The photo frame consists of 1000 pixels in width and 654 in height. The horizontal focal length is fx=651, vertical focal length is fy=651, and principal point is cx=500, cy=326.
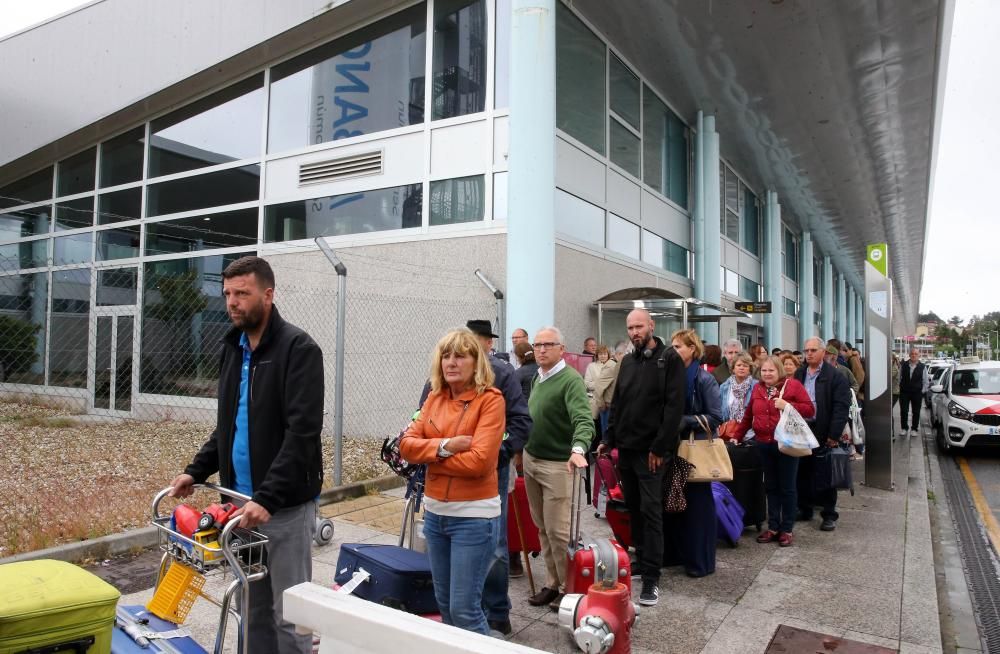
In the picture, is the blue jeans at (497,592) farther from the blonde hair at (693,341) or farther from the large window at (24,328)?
the large window at (24,328)

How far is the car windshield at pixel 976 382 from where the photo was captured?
41.5 feet

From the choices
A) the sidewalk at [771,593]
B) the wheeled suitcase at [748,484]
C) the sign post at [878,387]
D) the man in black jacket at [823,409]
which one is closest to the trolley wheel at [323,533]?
the sidewalk at [771,593]

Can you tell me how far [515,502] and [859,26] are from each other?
11.9 metres

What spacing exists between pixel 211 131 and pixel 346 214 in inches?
168

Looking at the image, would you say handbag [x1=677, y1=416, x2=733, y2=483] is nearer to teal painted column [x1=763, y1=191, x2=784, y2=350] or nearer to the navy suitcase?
the navy suitcase

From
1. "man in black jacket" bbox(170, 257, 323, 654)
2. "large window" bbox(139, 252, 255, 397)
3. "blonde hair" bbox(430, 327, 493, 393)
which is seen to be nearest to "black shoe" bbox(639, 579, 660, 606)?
"blonde hair" bbox(430, 327, 493, 393)

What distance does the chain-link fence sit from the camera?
1075 cm

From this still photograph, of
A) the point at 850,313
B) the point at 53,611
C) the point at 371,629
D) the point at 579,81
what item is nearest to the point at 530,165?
the point at 579,81

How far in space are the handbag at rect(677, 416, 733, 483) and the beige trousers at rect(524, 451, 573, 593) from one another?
1.12 m

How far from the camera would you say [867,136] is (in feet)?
58.4

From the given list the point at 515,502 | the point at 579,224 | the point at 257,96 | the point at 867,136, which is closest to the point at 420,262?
the point at 579,224

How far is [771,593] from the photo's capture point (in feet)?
15.2

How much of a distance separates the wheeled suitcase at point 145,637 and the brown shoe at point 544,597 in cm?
224

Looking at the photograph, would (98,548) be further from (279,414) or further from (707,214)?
(707,214)
